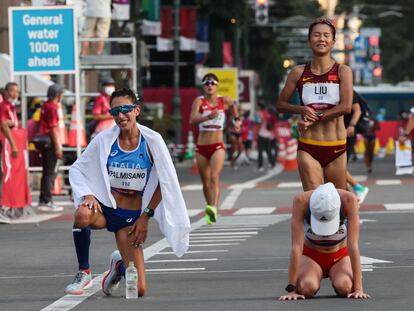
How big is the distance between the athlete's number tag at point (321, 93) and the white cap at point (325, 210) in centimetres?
300

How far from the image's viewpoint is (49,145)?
24500 mm

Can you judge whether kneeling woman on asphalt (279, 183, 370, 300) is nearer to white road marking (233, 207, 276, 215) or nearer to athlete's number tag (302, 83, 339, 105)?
athlete's number tag (302, 83, 339, 105)

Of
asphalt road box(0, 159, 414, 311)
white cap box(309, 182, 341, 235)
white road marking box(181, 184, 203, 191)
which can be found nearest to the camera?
white cap box(309, 182, 341, 235)

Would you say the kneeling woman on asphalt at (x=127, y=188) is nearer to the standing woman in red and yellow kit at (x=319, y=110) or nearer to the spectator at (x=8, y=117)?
the standing woman in red and yellow kit at (x=319, y=110)

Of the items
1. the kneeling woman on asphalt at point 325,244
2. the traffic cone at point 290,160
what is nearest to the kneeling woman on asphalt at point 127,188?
the kneeling woman on asphalt at point 325,244

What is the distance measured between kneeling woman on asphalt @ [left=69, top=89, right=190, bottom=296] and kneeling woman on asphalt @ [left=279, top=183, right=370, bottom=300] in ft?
3.57

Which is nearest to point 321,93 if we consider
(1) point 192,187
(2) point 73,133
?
(2) point 73,133

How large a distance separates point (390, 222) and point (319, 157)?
622cm

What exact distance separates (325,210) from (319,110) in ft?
10.7

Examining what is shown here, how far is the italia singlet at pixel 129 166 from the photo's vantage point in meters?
12.1

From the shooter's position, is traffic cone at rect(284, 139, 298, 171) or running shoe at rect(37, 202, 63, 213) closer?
running shoe at rect(37, 202, 63, 213)

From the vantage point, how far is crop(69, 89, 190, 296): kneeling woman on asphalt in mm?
12031

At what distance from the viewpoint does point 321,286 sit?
12.4m

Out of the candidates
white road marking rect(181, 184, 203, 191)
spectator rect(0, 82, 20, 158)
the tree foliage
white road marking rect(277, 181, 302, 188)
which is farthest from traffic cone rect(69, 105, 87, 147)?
the tree foliage
